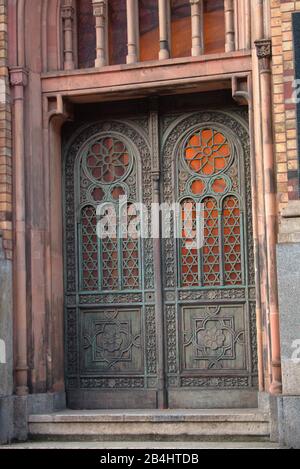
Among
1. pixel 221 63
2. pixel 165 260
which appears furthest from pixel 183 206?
pixel 221 63

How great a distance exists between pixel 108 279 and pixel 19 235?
1.41m

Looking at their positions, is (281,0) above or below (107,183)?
above

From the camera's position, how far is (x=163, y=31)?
1359 cm

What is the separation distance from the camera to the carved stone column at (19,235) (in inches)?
523

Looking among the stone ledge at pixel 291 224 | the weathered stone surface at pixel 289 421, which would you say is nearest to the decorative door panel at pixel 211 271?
the stone ledge at pixel 291 224

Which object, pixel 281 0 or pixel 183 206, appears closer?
pixel 281 0

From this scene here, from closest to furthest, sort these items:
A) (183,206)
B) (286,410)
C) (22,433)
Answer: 1. (286,410)
2. (22,433)
3. (183,206)

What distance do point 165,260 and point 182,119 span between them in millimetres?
1922

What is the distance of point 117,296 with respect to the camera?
13.9 m

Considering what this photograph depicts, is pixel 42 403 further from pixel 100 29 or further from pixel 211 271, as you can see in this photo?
pixel 100 29

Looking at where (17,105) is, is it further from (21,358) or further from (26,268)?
(21,358)

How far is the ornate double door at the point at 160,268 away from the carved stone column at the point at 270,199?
1.08 meters

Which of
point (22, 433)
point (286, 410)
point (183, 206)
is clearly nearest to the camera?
point (286, 410)
